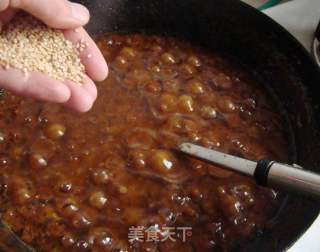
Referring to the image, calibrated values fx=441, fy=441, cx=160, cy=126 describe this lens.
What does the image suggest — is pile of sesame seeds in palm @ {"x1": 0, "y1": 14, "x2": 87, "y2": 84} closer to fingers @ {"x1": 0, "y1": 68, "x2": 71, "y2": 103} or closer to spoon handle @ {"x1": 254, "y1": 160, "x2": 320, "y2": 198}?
fingers @ {"x1": 0, "y1": 68, "x2": 71, "y2": 103}

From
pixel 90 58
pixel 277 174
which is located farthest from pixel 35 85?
pixel 277 174

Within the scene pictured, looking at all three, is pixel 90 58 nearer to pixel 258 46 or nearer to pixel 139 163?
pixel 139 163

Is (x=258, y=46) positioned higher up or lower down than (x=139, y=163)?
higher up

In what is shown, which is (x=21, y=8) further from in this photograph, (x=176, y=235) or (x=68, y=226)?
(x=176, y=235)

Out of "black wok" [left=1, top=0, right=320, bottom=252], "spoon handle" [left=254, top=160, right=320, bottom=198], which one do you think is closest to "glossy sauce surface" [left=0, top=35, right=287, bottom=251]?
"black wok" [left=1, top=0, right=320, bottom=252]

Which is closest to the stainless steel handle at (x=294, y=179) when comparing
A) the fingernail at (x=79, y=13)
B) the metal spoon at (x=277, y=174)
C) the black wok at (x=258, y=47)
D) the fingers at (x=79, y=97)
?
the metal spoon at (x=277, y=174)

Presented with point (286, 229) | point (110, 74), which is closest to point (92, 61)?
point (110, 74)

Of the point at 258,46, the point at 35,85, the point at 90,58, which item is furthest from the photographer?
the point at 258,46
